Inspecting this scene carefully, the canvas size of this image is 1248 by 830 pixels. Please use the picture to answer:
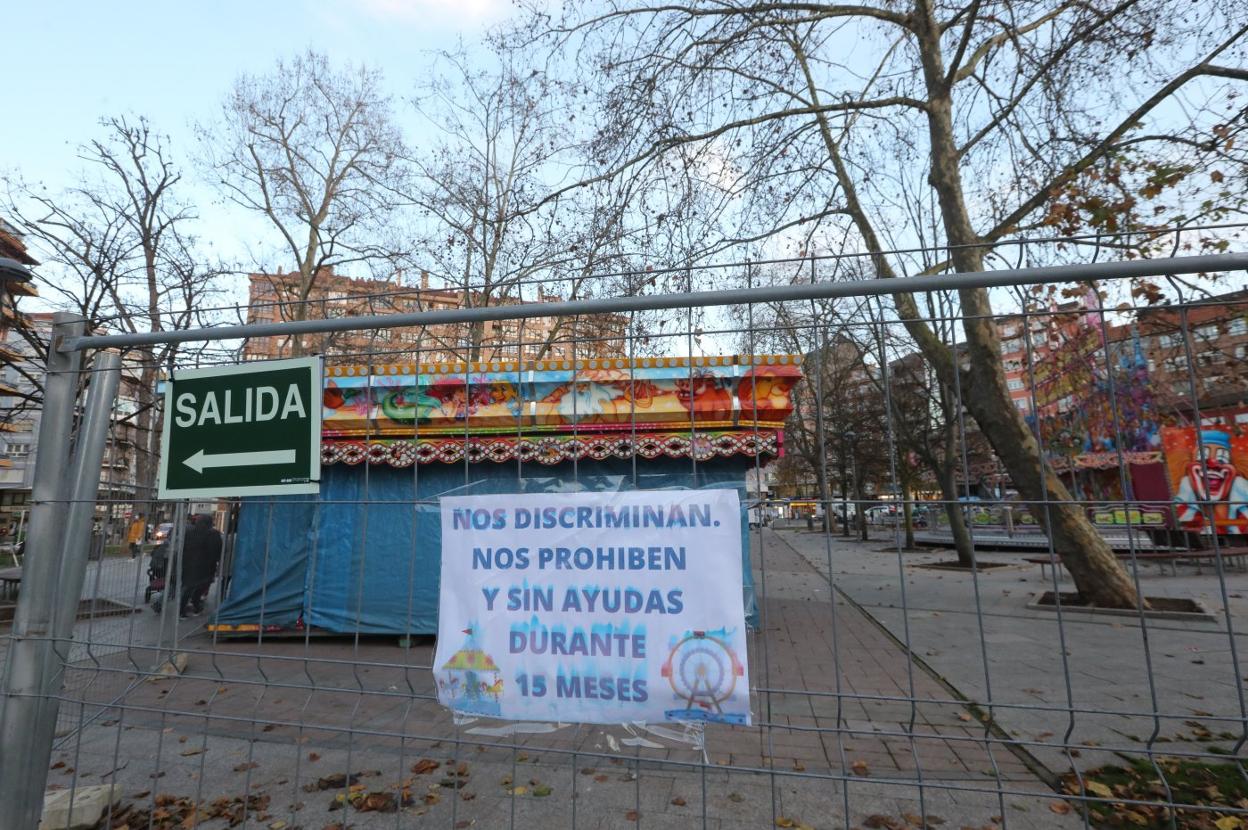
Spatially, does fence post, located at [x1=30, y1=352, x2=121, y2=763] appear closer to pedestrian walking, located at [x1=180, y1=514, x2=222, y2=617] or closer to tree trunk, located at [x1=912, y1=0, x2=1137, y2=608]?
pedestrian walking, located at [x1=180, y1=514, x2=222, y2=617]

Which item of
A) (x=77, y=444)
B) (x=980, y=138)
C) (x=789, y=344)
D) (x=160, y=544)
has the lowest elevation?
(x=160, y=544)

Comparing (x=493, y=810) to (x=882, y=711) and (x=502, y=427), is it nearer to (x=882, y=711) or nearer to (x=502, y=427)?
(x=882, y=711)

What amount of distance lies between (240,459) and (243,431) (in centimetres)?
12

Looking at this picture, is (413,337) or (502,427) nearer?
(413,337)

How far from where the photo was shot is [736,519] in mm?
2068

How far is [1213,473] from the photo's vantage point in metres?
2.17

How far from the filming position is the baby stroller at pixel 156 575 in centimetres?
370

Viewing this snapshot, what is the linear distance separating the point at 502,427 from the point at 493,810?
444cm

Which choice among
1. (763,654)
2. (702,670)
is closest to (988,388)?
(763,654)

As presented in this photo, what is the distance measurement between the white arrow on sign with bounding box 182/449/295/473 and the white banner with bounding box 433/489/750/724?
830 millimetres

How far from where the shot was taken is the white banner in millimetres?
2051

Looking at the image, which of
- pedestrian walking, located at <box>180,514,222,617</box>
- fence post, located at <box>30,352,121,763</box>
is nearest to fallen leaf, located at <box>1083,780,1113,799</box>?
fence post, located at <box>30,352,121,763</box>

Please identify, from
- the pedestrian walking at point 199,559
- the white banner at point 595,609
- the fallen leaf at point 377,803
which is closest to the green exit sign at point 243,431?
the white banner at point 595,609

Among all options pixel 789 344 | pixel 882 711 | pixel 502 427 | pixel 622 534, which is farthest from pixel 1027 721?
pixel 502 427
